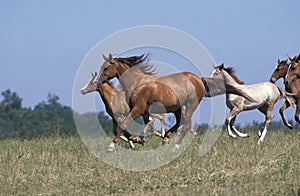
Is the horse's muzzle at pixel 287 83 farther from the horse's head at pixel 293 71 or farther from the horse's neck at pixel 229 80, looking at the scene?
the horse's neck at pixel 229 80

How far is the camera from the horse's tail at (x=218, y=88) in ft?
55.1

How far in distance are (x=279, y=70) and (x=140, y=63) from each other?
5.98 meters

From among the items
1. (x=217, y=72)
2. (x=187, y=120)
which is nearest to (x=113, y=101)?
(x=217, y=72)

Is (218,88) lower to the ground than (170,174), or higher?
higher

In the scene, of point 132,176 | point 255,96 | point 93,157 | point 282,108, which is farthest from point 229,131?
point 132,176

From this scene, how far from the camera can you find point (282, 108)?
2025 cm

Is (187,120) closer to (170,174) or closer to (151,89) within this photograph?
(151,89)

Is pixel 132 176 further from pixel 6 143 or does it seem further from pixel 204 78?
pixel 6 143

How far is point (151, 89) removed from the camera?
15594 mm

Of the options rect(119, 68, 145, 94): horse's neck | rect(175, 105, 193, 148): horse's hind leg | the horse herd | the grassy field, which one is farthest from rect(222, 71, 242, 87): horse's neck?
rect(119, 68, 145, 94): horse's neck

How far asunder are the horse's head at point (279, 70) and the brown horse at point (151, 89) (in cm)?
502

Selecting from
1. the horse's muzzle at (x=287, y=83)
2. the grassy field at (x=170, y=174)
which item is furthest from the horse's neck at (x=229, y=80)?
the grassy field at (x=170, y=174)

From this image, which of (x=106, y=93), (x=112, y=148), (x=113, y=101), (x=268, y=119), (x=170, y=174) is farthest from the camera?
(x=268, y=119)

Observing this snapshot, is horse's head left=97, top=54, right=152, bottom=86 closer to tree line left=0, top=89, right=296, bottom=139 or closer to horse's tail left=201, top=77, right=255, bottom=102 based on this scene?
horse's tail left=201, top=77, right=255, bottom=102
